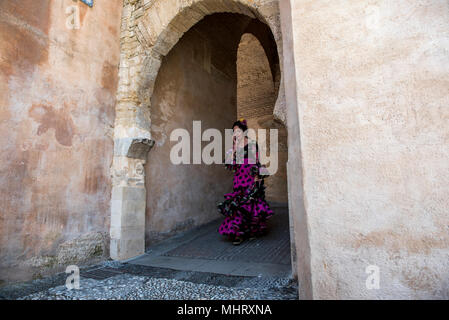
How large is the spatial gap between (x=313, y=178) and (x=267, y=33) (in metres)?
8.94

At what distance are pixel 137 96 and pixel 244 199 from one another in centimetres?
224

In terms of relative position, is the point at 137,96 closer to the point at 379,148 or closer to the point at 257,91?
the point at 379,148

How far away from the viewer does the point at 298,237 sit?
173cm

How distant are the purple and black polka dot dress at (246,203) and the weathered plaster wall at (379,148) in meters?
2.68

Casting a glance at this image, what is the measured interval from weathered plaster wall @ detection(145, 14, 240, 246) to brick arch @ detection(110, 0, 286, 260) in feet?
1.11

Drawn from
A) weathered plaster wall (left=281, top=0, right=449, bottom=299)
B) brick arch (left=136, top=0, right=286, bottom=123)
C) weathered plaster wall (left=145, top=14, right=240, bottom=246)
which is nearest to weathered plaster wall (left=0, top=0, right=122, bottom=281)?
brick arch (left=136, top=0, right=286, bottom=123)

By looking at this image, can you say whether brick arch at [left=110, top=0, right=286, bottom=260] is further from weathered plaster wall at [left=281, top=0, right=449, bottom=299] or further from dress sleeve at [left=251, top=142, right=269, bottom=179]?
weathered plaster wall at [left=281, top=0, right=449, bottom=299]

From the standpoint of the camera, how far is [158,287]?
102 inches

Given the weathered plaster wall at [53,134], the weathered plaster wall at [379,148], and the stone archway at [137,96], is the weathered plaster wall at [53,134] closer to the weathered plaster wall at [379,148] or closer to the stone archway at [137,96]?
the stone archway at [137,96]

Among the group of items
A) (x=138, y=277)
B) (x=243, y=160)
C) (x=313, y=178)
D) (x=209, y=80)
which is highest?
(x=209, y=80)

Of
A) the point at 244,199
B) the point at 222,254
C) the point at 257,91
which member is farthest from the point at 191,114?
the point at 257,91

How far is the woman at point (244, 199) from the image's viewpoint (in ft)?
13.5
